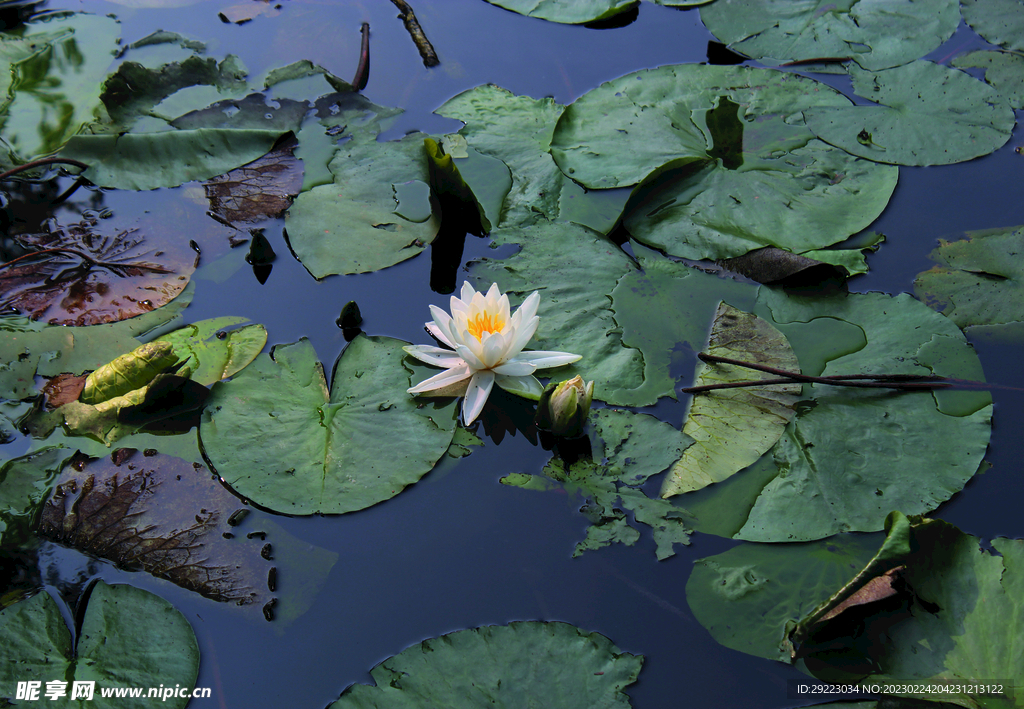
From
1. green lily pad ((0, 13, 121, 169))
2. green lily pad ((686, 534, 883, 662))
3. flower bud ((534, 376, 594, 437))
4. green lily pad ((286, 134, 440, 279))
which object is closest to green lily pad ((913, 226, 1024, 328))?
green lily pad ((686, 534, 883, 662))

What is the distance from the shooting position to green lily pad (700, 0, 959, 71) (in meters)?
3.43

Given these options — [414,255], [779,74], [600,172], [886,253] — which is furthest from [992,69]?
[414,255]

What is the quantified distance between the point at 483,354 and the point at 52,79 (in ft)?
10.7

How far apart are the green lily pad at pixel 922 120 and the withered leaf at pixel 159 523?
9.69ft

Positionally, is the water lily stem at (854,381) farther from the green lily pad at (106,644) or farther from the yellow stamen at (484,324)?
the green lily pad at (106,644)

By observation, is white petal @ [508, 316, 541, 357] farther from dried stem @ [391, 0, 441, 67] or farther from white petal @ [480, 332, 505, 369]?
dried stem @ [391, 0, 441, 67]

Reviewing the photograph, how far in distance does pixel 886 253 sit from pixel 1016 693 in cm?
167

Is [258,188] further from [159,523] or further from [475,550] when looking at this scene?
[475,550]

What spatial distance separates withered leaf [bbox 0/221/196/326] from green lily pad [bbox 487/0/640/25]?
8.08 feet

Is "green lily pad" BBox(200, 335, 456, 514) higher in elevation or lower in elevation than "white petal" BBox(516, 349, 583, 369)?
lower

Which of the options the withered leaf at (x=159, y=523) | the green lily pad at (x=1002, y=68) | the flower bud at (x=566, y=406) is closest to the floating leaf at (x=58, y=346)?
the withered leaf at (x=159, y=523)

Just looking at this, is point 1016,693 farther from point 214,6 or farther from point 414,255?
point 214,6

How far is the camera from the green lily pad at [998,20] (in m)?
3.51

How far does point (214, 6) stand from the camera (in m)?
4.30
